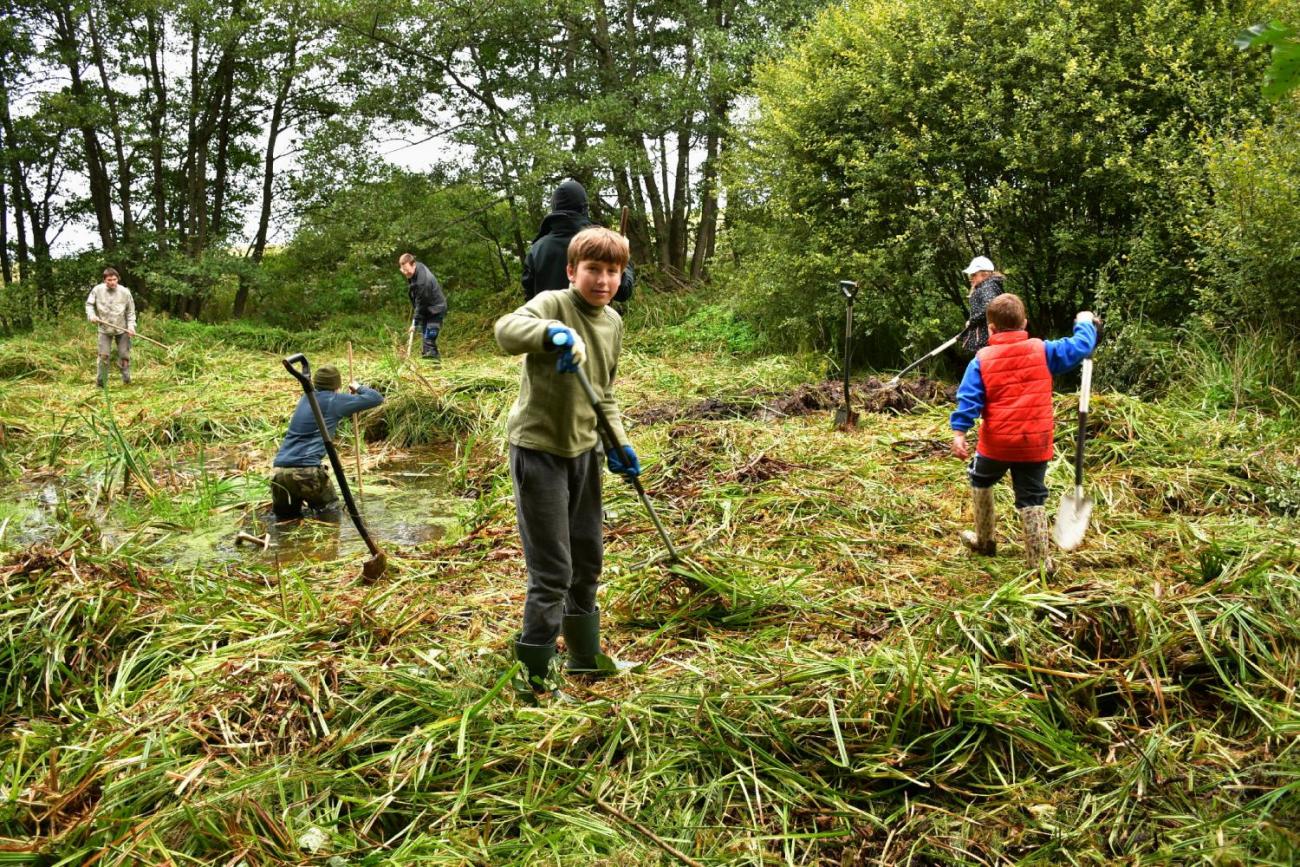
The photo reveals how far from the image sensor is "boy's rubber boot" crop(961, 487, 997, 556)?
4199 mm

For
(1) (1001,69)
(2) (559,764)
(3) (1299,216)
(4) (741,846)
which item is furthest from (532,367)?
(1) (1001,69)

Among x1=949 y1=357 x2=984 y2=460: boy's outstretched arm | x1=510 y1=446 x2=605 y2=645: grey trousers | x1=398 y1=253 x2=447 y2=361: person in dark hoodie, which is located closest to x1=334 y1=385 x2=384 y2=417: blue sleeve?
x1=510 y1=446 x2=605 y2=645: grey trousers

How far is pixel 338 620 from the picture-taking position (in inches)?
142

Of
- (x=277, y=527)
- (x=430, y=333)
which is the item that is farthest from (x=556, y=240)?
(x=430, y=333)

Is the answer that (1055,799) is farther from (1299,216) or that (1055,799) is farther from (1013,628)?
(1299,216)

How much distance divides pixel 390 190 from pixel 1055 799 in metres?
15.1

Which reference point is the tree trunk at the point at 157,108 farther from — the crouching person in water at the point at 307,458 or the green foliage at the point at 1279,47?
the green foliage at the point at 1279,47

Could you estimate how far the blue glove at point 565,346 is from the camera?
281cm

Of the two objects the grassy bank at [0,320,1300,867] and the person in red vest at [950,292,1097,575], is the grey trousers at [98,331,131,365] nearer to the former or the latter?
the grassy bank at [0,320,1300,867]

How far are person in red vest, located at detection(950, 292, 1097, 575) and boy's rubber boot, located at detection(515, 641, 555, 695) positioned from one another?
2.16 metres

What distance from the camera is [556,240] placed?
17.8 feet

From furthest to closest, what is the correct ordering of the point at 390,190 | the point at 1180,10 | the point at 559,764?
the point at 390,190, the point at 1180,10, the point at 559,764

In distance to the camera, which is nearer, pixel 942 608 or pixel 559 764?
pixel 559 764

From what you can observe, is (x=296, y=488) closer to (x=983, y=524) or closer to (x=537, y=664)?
(x=537, y=664)
